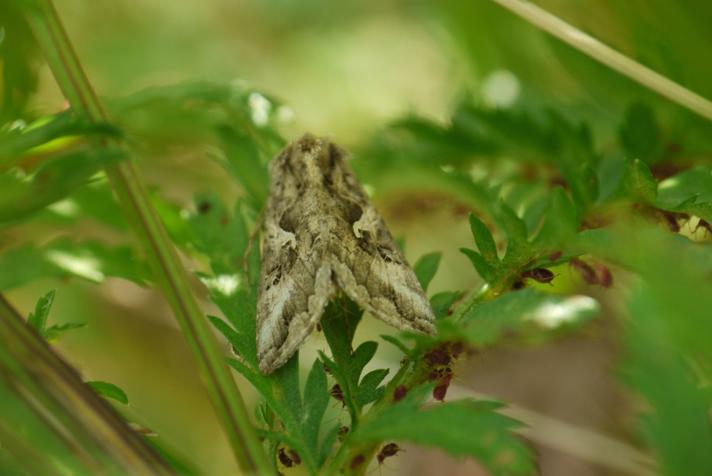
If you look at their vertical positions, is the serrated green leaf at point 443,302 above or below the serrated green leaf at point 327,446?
above

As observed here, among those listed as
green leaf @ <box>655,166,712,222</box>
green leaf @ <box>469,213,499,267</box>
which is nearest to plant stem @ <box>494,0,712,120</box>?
green leaf @ <box>655,166,712,222</box>

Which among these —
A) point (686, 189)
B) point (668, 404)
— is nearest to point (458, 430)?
point (668, 404)

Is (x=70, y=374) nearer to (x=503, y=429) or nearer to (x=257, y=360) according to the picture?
(x=257, y=360)

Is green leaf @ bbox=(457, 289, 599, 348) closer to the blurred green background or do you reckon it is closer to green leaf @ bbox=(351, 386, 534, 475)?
green leaf @ bbox=(351, 386, 534, 475)

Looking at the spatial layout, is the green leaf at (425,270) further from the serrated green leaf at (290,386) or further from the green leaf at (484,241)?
the serrated green leaf at (290,386)

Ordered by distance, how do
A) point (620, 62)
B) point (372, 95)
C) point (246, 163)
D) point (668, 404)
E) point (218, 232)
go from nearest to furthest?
point (668, 404) < point (218, 232) < point (620, 62) < point (246, 163) < point (372, 95)

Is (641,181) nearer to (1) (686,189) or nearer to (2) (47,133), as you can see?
(1) (686,189)

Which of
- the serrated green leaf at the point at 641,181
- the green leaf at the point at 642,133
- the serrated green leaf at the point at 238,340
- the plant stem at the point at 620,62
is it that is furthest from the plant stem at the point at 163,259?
the green leaf at the point at 642,133
